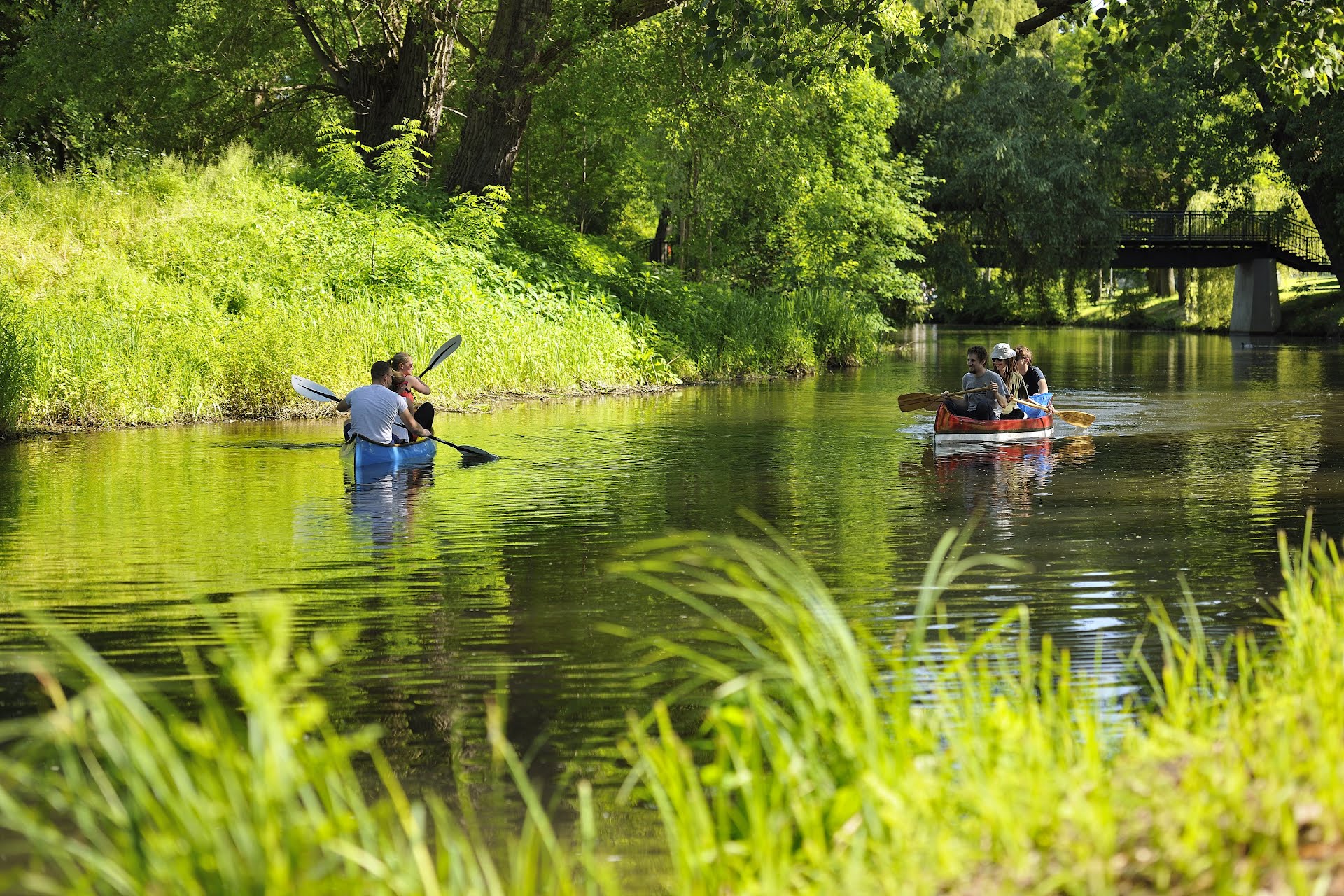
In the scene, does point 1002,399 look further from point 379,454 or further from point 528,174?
point 528,174

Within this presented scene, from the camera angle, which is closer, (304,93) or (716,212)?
(304,93)

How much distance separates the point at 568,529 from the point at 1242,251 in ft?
167

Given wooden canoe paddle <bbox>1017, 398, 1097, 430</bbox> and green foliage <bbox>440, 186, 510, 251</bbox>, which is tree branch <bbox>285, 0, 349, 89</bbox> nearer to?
green foliage <bbox>440, 186, 510, 251</bbox>

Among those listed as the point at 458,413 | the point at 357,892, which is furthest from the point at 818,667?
the point at 458,413

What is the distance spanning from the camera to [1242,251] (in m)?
56.9

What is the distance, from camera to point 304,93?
112 feet

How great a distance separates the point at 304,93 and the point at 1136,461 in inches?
918

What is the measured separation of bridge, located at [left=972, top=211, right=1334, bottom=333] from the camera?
55.9m

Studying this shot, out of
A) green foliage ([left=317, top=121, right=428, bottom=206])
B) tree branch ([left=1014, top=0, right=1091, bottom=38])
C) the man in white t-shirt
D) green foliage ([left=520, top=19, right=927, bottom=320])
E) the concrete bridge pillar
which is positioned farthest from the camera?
the concrete bridge pillar

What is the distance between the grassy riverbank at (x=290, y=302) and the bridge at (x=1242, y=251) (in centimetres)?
2846

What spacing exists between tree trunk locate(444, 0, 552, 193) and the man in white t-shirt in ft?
46.5

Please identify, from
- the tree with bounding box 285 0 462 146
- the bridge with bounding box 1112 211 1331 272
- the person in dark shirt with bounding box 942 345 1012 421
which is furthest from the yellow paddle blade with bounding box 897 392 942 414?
the bridge with bounding box 1112 211 1331 272

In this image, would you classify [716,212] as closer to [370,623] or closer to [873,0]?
[873,0]

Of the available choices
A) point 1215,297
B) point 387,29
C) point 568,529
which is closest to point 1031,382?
point 568,529
